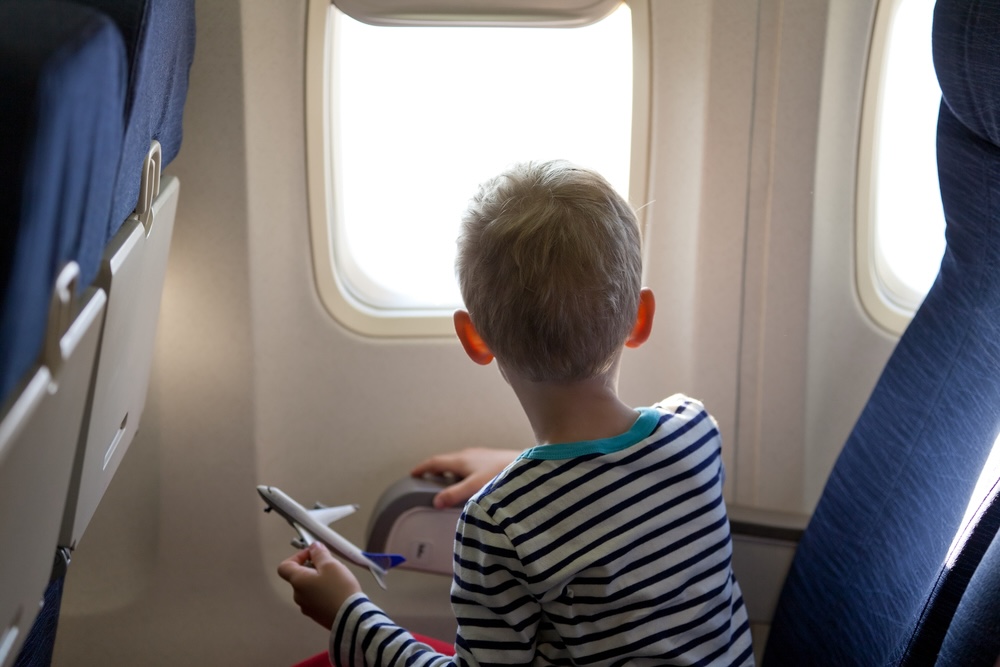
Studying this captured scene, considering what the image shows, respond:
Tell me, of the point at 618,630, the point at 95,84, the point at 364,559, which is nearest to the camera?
the point at 95,84

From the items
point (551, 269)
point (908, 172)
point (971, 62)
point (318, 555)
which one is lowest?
point (318, 555)

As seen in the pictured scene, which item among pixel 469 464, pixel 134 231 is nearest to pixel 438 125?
pixel 469 464

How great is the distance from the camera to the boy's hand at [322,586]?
1371mm

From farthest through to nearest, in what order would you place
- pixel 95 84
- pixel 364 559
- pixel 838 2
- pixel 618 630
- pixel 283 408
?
pixel 283 408 < pixel 838 2 < pixel 364 559 < pixel 618 630 < pixel 95 84

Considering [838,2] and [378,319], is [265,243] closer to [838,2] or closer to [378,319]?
[378,319]

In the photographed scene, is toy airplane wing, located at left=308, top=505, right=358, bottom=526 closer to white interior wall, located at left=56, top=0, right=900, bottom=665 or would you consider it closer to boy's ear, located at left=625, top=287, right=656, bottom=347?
white interior wall, located at left=56, top=0, right=900, bottom=665

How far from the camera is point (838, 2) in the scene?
1.73 meters

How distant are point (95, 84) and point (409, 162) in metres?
1.19

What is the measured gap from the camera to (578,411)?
47.4 inches

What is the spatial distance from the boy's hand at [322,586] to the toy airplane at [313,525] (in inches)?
2.4

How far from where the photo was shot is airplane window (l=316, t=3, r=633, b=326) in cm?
181

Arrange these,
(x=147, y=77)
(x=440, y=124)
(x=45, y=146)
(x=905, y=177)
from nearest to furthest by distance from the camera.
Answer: (x=45, y=146) → (x=147, y=77) → (x=440, y=124) → (x=905, y=177)

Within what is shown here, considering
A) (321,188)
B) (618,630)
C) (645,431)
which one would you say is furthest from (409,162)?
(618,630)

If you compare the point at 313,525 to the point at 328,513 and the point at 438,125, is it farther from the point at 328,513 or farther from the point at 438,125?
the point at 438,125
